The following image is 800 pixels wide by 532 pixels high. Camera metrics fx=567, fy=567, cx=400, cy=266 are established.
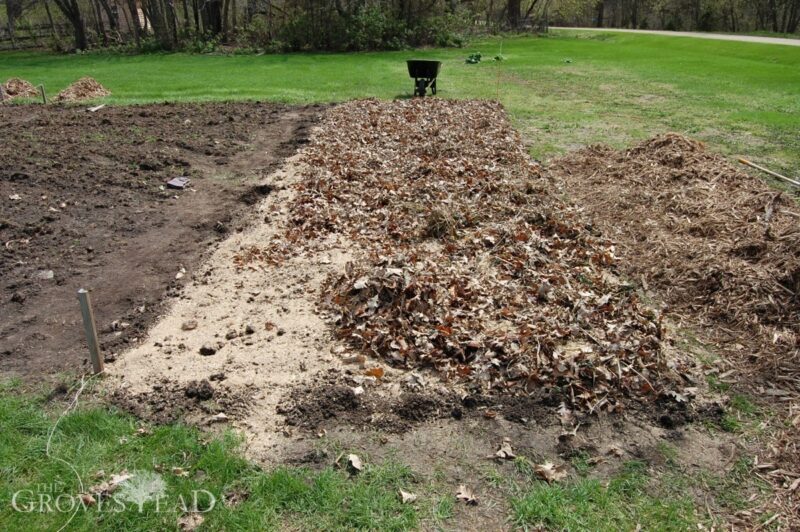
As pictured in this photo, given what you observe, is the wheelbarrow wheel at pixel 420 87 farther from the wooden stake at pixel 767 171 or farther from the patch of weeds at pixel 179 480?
the patch of weeds at pixel 179 480

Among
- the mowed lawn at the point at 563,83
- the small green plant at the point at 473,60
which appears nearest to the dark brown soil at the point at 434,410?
the mowed lawn at the point at 563,83

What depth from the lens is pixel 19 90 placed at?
53.0ft

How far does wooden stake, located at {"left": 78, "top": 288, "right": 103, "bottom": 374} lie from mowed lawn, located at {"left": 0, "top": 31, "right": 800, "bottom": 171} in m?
7.96

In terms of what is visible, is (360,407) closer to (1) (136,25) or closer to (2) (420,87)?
(2) (420,87)

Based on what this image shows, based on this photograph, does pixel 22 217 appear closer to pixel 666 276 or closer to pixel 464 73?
pixel 666 276

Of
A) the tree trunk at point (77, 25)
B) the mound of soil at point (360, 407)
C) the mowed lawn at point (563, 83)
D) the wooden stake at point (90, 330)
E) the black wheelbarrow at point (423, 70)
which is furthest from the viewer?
the tree trunk at point (77, 25)

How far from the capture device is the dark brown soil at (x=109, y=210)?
5.02 metres

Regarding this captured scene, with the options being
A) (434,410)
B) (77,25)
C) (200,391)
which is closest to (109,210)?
(200,391)

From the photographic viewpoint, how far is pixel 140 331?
16.0 feet

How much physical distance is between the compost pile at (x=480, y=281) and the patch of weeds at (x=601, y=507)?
0.69 metres

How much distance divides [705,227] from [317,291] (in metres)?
4.37

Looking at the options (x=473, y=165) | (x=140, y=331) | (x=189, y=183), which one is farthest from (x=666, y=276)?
(x=189, y=183)

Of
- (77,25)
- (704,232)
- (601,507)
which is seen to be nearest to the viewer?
(601,507)

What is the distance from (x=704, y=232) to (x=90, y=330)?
610 cm
